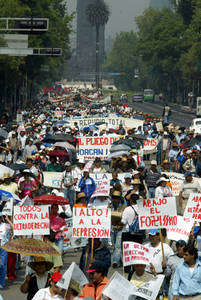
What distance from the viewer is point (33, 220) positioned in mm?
11836

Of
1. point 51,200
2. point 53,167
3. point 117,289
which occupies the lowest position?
point 53,167

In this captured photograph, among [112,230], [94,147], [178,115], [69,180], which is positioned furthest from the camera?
[178,115]

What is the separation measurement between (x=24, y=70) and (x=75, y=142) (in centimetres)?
4248

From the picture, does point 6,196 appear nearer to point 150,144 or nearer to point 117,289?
point 117,289

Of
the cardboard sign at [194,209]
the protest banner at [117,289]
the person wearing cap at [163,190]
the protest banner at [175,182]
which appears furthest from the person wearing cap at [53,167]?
the protest banner at [117,289]

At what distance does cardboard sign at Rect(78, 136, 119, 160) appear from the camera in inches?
980

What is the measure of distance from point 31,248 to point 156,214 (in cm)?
231

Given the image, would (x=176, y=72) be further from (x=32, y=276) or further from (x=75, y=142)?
(x=32, y=276)

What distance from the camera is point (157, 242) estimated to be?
1021 cm

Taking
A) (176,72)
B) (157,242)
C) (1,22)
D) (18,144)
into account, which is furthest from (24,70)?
(157,242)

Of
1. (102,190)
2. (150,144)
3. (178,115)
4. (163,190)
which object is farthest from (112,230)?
(178,115)

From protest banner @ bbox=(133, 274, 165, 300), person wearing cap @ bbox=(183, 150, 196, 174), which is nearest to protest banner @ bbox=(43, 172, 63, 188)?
person wearing cap @ bbox=(183, 150, 196, 174)

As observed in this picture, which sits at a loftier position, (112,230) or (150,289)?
(150,289)

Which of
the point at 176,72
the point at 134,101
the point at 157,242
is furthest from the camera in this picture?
the point at 134,101
